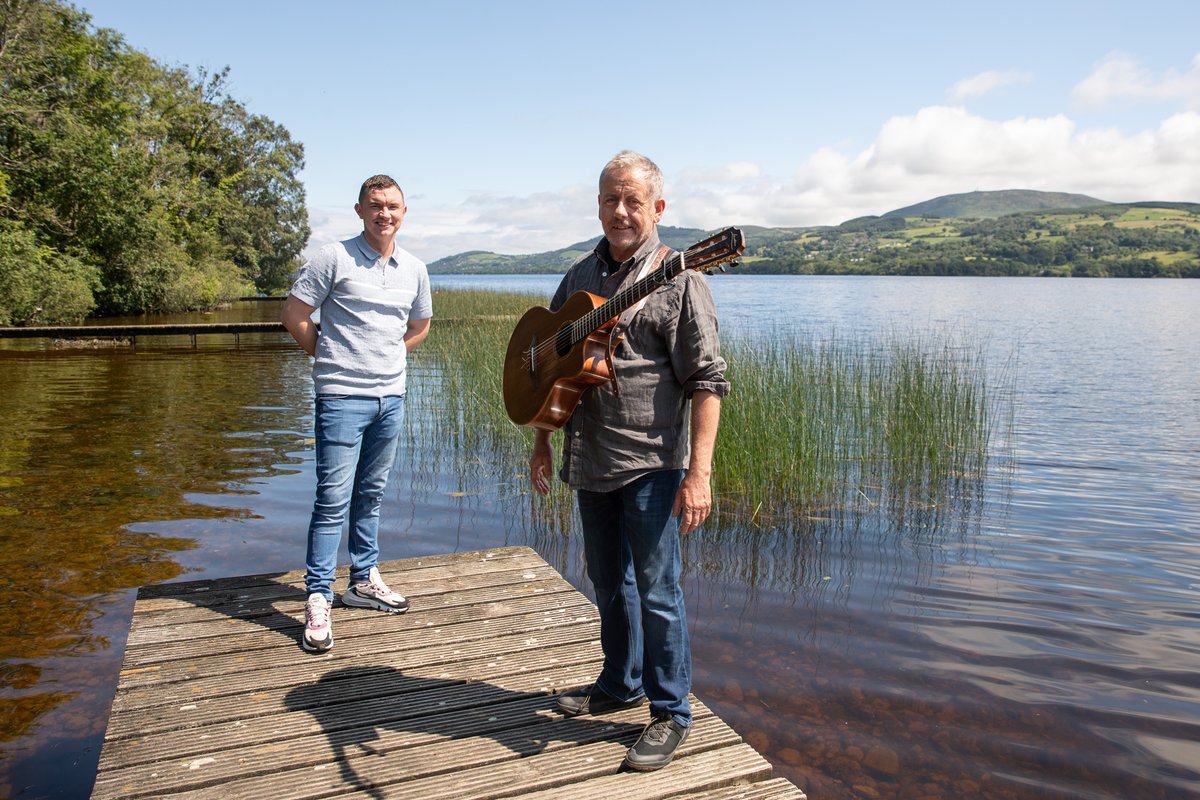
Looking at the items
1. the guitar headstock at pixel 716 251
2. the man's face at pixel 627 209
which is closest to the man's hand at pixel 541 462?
the man's face at pixel 627 209

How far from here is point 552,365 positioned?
2.62m

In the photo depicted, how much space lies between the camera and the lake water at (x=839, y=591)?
3471 mm

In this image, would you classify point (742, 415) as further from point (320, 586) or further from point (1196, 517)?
point (320, 586)

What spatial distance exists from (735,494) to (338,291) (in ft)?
13.4

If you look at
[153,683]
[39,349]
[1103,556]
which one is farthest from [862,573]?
[39,349]

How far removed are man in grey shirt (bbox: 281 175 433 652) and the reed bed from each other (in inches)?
118

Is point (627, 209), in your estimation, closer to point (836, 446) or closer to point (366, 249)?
point (366, 249)

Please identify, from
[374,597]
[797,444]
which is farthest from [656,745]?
[797,444]

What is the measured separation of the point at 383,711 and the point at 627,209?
1770mm

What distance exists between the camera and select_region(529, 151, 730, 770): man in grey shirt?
93.7 inches

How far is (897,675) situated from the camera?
13.6 ft

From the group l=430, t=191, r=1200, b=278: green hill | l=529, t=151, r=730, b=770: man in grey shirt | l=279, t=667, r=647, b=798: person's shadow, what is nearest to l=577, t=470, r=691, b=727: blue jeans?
l=529, t=151, r=730, b=770: man in grey shirt

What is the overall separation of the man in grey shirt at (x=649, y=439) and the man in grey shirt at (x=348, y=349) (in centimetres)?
115

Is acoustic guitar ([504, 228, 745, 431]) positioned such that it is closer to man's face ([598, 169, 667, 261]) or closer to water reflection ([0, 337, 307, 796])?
man's face ([598, 169, 667, 261])
